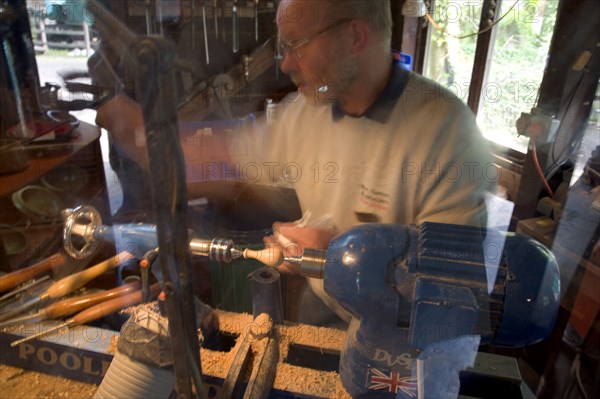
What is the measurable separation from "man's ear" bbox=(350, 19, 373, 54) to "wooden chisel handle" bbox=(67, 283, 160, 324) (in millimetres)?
→ 802

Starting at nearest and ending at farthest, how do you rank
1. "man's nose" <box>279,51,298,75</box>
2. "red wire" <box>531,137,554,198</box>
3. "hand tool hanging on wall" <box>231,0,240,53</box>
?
"man's nose" <box>279,51,298,75</box> → "red wire" <box>531,137,554,198</box> → "hand tool hanging on wall" <box>231,0,240,53</box>

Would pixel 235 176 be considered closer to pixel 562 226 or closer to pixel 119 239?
pixel 119 239

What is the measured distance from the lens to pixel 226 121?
1417 millimetres

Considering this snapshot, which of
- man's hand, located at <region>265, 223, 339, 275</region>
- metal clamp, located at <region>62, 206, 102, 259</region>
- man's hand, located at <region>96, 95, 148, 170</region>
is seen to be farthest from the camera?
man's hand, located at <region>96, 95, 148, 170</region>

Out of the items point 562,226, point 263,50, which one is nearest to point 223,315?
point 562,226

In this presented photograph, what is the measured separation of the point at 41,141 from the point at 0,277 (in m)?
0.75

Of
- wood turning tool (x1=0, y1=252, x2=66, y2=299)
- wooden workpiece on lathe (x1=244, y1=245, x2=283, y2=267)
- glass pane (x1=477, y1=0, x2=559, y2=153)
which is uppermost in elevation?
glass pane (x1=477, y1=0, x2=559, y2=153)

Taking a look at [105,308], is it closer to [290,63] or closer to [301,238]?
[301,238]

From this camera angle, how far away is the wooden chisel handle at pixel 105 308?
81 cm

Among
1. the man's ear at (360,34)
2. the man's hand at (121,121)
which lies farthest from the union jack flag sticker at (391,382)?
the man's ear at (360,34)

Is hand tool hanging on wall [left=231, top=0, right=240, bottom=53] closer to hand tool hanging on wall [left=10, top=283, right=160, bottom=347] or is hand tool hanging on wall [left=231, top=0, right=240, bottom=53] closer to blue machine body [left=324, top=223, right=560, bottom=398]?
hand tool hanging on wall [left=10, top=283, right=160, bottom=347]

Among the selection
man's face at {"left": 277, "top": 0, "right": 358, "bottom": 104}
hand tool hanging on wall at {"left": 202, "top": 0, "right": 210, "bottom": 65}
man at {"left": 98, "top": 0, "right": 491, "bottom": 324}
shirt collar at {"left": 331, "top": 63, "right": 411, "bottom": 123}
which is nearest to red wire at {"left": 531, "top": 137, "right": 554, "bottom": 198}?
man at {"left": 98, "top": 0, "right": 491, "bottom": 324}

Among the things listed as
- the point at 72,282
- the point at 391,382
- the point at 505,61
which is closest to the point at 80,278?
the point at 72,282

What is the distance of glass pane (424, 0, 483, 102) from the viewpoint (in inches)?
42.3
